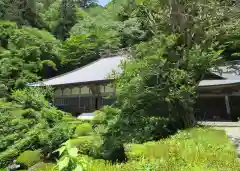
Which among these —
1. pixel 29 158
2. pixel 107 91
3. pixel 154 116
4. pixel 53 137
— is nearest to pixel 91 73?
pixel 107 91

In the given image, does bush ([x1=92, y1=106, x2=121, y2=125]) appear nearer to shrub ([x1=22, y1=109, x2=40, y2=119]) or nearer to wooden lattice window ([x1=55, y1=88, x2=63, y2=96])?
shrub ([x1=22, y1=109, x2=40, y2=119])

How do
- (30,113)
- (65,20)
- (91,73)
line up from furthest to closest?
(65,20), (91,73), (30,113)

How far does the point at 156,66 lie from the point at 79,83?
810 centimetres

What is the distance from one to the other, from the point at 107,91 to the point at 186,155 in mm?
11044

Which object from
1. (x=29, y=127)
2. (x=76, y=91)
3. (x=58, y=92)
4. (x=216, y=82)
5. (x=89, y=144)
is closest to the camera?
(x=89, y=144)

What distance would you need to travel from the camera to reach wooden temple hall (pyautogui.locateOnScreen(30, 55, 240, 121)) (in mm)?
12391

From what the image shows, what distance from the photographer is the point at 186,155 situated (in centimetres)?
600

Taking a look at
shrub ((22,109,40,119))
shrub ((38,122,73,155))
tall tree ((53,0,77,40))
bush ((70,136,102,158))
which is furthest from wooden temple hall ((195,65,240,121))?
tall tree ((53,0,77,40))

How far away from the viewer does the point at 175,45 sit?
971 centimetres

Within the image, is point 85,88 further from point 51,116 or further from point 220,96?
point 220,96

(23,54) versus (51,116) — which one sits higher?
(23,54)

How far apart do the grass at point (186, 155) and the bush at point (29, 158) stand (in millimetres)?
4282

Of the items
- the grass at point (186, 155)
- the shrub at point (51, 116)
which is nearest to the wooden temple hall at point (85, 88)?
the shrub at point (51, 116)

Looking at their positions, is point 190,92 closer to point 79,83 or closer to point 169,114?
point 169,114
